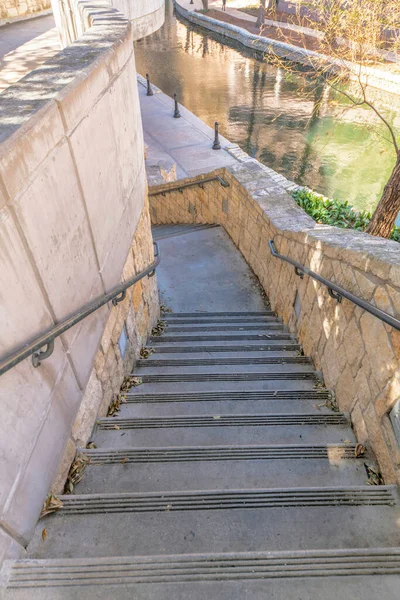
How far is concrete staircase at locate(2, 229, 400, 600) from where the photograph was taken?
188cm

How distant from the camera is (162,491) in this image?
7.97 ft

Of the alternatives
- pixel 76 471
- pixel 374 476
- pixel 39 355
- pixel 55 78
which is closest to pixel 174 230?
pixel 55 78

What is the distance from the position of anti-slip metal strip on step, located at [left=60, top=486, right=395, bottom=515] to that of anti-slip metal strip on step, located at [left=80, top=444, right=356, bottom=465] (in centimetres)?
37

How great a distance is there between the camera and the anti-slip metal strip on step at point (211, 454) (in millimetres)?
2770

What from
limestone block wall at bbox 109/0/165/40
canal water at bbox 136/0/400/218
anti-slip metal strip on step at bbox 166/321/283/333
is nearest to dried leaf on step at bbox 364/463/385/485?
anti-slip metal strip on step at bbox 166/321/283/333

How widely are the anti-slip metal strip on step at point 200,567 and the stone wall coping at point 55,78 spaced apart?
1947mm

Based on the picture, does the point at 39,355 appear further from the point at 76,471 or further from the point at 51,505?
the point at 76,471

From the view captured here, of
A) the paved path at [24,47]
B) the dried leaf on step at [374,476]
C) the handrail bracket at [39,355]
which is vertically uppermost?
the paved path at [24,47]

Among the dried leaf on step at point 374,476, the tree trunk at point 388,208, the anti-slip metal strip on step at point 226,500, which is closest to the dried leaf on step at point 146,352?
the anti-slip metal strip on step at point 226,500

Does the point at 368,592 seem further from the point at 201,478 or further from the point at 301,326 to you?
the point at 301,326

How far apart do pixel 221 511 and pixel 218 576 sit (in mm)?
436

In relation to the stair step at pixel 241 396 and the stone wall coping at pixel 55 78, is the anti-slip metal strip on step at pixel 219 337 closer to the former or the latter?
the stair step at pixel 241 396

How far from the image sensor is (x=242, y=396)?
367 centimetres

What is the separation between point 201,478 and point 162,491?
33cm
